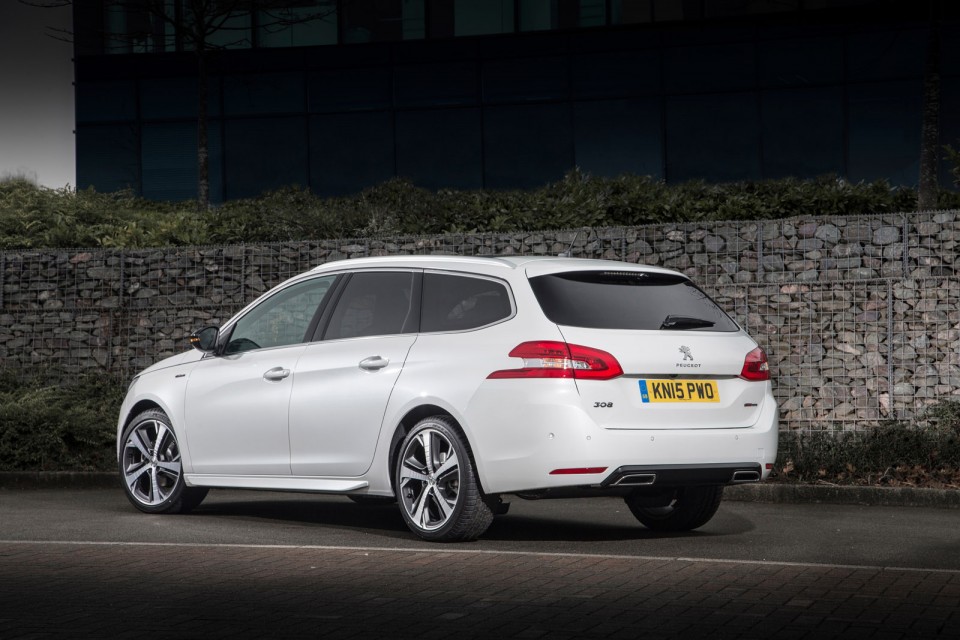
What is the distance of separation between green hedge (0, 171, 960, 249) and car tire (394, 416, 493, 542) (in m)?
8.99

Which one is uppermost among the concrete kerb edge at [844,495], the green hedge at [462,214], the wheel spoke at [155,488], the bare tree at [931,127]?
the bare tree at [931,127]

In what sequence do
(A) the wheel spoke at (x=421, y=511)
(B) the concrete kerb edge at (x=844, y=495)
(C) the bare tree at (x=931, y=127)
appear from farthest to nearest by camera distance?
1. (C) the bare tree at (x=931, y=127)
2. (B) the concrete kerb edge at (x=844, y=495)
3. (A) the wheel spoke at (x=421, y=511)

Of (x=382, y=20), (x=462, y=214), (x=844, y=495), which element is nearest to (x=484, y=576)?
(x=844, y=495)

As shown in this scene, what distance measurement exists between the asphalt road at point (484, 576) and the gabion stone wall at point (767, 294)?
2.77m

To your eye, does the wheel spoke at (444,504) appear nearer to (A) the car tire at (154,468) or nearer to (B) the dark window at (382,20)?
(A) the car tire at (154,468)

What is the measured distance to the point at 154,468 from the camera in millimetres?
10805

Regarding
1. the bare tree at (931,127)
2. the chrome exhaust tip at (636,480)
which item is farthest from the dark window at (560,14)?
the chrome exhaust tip at (636,480)

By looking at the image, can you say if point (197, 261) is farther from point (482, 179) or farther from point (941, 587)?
point (482, 179)

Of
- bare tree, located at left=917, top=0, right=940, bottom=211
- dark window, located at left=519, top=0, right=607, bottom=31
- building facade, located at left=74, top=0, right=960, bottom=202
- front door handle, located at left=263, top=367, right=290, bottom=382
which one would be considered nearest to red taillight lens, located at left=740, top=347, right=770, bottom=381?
A: front door handle, located at left=263, top=367, right=290, bottom=382

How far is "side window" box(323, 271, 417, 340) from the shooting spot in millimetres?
9289

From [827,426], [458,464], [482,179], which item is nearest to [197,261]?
[827,426]

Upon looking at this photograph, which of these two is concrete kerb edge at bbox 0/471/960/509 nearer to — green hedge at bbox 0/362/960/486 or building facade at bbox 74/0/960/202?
green hedge at bbox 0/362/960/486

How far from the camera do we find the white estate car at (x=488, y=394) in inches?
322

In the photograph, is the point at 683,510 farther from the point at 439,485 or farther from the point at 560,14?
the point at 560,14
